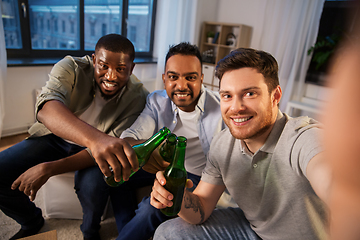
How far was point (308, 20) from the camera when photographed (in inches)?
139

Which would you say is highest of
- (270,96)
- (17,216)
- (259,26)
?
(259,26)

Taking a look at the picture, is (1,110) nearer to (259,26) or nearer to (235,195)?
(235,195)

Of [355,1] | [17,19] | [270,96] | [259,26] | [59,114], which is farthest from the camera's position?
[259,26]

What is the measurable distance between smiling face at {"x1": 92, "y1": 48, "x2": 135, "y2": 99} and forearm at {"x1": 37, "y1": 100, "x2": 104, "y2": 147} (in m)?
0.35

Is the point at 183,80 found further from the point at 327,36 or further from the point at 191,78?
the point at 327,36

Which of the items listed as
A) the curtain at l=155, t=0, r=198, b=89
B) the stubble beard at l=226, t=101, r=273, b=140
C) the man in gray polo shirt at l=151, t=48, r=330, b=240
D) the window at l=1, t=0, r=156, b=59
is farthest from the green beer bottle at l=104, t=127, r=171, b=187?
the curtain at l=155, t=0, r=198, b=89

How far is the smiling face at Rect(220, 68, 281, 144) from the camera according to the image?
3.05ft

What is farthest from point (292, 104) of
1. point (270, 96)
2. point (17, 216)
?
point (17, 216)

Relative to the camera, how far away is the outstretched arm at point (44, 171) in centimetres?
112

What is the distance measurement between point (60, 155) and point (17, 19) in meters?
2.09

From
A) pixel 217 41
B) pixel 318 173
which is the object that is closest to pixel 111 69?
pixel 318 173

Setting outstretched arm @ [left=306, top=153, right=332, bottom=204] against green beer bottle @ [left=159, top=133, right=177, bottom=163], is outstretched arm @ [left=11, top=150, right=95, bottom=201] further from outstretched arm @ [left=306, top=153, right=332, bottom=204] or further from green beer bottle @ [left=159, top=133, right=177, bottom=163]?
outstretched arm @ [left=306, top=153, right=332, bottom=204]

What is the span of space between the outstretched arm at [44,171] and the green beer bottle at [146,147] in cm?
49

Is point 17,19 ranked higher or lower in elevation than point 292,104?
higher
